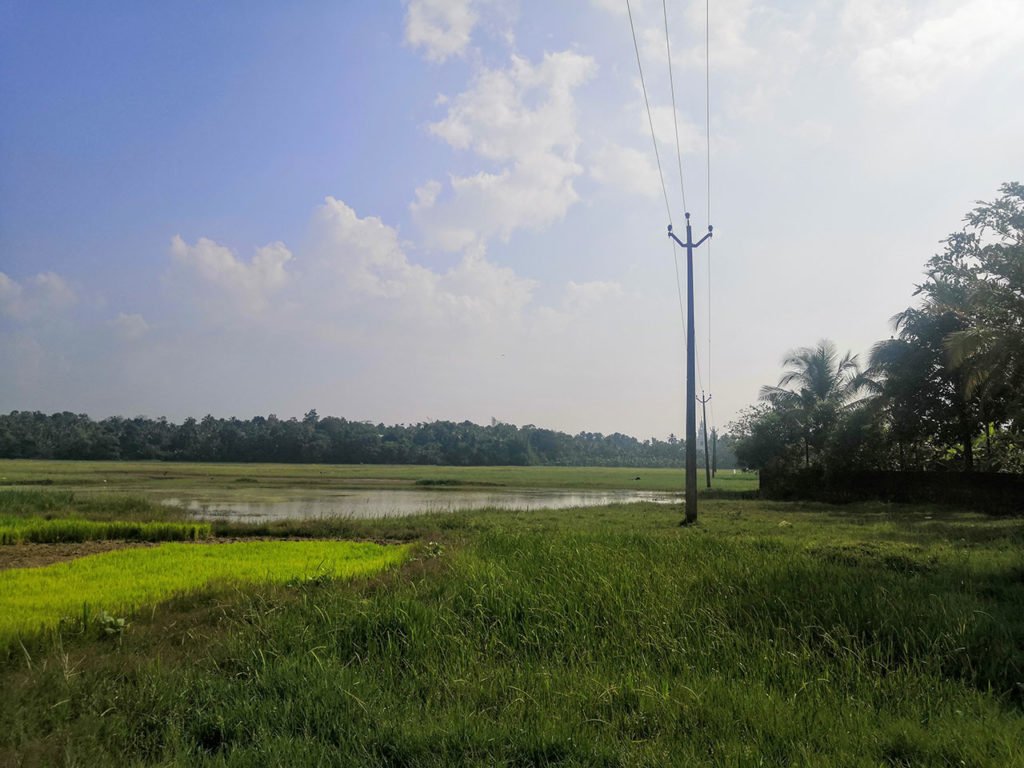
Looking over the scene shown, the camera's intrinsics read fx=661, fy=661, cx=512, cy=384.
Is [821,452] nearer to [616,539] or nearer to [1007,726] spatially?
[616,539]

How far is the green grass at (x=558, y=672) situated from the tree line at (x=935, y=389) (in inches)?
474

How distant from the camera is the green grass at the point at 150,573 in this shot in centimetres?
635

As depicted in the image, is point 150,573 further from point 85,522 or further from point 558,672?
point 85,522

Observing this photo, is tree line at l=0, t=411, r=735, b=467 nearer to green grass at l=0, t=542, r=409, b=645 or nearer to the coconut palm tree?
the coconut palm tree

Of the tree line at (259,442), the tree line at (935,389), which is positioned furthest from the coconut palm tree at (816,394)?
the tree line at (259,442)

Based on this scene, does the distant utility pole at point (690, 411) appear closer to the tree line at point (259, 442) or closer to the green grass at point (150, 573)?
the green grass at point (150, 573)

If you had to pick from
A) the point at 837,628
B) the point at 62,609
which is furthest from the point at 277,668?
the point at 837,628

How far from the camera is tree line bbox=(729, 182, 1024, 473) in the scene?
17.2 meters

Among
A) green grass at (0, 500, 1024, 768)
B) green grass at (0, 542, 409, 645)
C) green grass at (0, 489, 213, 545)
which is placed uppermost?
green grass at (0, 500, 1024, 768)

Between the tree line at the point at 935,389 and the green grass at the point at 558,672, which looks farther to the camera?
the tree line at the point at 935,389

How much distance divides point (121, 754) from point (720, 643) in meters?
4.00

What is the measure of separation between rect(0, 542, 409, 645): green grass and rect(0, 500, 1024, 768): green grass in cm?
69

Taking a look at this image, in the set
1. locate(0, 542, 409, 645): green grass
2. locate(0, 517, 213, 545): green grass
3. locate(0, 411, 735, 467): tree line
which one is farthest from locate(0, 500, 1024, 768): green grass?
locate(0, 411, 735, 467): tree line

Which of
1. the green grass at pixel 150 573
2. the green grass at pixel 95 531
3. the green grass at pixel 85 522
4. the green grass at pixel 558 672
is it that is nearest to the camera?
the green grass at pixel 558 672
